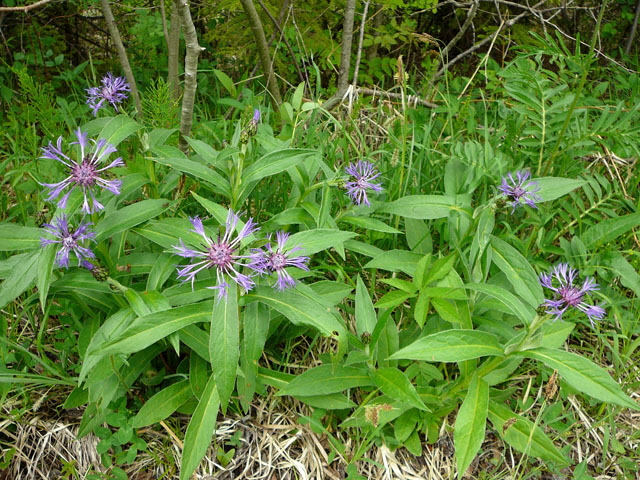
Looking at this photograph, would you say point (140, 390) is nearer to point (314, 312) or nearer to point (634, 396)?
point (314, 312)

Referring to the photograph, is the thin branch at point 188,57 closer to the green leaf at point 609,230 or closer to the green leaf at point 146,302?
the green leaf at point 146,302

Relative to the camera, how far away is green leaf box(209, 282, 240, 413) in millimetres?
1390

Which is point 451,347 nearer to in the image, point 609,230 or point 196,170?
point 196,170

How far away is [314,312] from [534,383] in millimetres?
979

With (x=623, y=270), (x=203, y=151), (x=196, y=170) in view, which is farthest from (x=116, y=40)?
(x=623, y=270)

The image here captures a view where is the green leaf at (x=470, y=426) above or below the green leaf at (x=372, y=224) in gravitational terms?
below

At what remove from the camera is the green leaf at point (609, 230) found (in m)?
2.12

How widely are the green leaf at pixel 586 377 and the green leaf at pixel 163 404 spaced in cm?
105

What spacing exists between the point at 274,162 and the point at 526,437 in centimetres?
113

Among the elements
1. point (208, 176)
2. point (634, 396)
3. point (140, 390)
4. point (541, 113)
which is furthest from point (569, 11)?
point (140, 390)

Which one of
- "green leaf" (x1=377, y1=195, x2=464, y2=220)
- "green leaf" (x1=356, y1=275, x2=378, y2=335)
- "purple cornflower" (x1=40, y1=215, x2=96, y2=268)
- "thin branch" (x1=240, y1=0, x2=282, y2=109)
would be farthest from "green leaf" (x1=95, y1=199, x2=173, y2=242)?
"thin branch" (x1=240, y1=0, x2=282, y2=109)

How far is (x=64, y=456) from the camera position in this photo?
1.83m

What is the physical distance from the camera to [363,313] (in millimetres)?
1735

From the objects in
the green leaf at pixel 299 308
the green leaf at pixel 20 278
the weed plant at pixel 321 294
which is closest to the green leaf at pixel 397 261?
the weed plant at pixel 321 294
